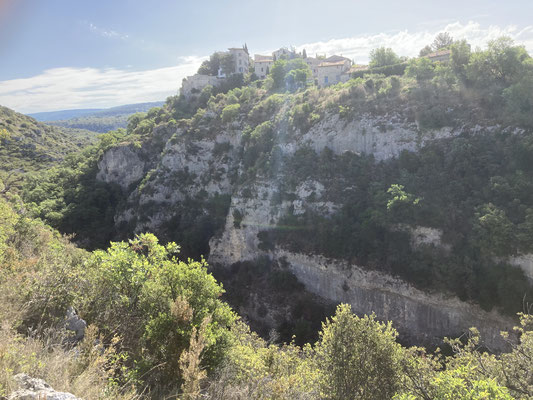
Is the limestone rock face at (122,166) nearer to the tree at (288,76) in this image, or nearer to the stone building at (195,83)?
the stone building at (195,83)

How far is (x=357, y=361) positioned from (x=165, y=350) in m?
8.07

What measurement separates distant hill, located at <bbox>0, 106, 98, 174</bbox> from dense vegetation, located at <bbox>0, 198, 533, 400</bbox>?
242 ft

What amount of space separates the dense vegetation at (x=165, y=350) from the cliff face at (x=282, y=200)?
12.3m

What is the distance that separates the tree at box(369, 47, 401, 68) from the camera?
50.5 meters

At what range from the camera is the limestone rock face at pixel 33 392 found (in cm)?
459

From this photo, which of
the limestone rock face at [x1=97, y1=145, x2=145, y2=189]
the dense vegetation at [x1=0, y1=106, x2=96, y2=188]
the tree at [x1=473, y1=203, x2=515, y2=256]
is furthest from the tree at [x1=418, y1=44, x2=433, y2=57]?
the dense vegetation at [x1=0, y1=106, x2=96, y2=188]

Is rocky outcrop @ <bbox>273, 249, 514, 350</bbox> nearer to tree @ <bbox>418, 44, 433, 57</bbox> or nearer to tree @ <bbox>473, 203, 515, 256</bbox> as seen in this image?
tree @ <bbox>473, 203, 515, 256</bbox>

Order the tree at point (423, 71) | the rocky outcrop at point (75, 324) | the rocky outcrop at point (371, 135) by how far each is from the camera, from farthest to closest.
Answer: the tree at point (423, 71)
the rocky outcrop at point (371, 135)
the rocky outcrop at point (75, 324)

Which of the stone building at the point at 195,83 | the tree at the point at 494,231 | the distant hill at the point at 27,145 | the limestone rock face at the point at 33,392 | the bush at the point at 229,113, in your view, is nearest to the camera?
Answer: the limestone rock face at the point at 33,392

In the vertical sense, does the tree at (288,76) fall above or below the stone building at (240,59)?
below

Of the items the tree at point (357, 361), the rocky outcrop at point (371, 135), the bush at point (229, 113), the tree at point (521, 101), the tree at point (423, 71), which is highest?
the tree at point (423, 71)

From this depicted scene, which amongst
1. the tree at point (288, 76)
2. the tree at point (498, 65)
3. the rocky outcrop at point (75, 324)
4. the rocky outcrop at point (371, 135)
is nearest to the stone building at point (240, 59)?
the tree at point (288, 76)

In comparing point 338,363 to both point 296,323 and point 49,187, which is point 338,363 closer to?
point 296,323

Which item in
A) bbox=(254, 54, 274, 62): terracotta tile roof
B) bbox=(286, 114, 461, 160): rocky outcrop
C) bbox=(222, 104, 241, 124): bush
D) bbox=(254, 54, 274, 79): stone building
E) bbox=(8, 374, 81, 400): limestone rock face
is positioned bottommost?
bbox=(8, 374, 81, 400): limestone rock face
